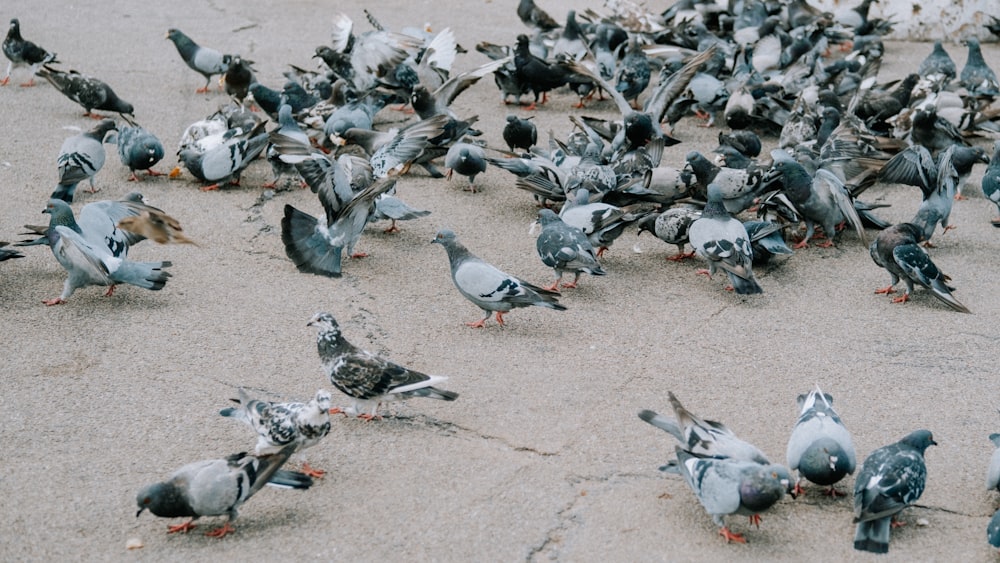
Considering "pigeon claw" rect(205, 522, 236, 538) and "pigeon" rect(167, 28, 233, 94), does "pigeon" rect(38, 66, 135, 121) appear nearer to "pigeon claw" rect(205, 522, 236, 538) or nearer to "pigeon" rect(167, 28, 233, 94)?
"pigeon" rect(167, 28, 233, 94)

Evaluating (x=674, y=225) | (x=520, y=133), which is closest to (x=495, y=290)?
(x=674, y=225)

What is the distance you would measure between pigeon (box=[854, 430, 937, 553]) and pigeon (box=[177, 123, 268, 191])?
5.46m

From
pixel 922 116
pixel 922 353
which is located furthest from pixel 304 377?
pixel 922 116

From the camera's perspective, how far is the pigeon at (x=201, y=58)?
10.5 m

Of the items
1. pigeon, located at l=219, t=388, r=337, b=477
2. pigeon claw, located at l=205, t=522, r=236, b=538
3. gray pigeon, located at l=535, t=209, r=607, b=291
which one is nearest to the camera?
pigeon claw, located at l=205, t=522, r=236, b=538

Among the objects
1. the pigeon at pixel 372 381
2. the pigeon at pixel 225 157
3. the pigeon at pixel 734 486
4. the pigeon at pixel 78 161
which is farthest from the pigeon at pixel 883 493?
the pigeon at pixel 78 161

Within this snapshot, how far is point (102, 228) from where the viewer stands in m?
6.50

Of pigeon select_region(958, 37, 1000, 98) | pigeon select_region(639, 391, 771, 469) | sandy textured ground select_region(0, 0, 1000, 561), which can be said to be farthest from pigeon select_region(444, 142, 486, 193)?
pigeon select_region(958, 37, 1000, 98)

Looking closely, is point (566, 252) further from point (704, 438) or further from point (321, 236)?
point (704, 438)

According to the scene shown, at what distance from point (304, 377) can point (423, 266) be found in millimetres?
1745

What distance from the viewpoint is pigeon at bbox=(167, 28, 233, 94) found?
1046 cm

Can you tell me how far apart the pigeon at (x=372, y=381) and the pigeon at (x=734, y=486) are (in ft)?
4.05

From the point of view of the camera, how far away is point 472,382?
18.1ft

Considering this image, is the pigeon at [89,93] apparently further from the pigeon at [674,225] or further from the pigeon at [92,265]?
the pigeon at [674,225]
